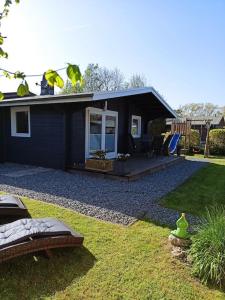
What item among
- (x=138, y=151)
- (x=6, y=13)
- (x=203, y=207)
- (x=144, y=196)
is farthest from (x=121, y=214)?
(x=138, y=151)

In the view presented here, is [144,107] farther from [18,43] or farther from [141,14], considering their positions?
[18,43]

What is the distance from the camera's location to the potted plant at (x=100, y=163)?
734 cm

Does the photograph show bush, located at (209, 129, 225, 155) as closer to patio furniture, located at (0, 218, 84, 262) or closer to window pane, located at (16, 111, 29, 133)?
window pane, located at (16, 111, 29, 133)

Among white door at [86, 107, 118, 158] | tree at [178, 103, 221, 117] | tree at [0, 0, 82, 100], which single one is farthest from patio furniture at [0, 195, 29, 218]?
tree at [178, 103, 221, 117]

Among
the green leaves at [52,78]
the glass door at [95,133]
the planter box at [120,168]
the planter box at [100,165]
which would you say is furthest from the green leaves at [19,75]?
the glass door at [95,133]

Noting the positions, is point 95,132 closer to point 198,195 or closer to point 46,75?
point 198,195

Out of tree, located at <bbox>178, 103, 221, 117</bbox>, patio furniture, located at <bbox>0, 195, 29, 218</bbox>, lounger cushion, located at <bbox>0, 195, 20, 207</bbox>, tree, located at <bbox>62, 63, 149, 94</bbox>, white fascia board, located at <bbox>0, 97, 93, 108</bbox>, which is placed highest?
tree, located at <bbox>62, 63, 149, 94</bbox>

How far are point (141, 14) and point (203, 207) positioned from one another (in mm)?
6295

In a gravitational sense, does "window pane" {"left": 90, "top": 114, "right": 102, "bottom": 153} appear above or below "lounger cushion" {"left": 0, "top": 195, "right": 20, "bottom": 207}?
above

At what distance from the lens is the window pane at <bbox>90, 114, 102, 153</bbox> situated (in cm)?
861

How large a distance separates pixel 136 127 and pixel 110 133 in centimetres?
294

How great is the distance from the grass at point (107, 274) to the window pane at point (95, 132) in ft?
18.1

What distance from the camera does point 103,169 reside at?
732 cm

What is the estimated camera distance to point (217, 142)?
1540 centimetres
